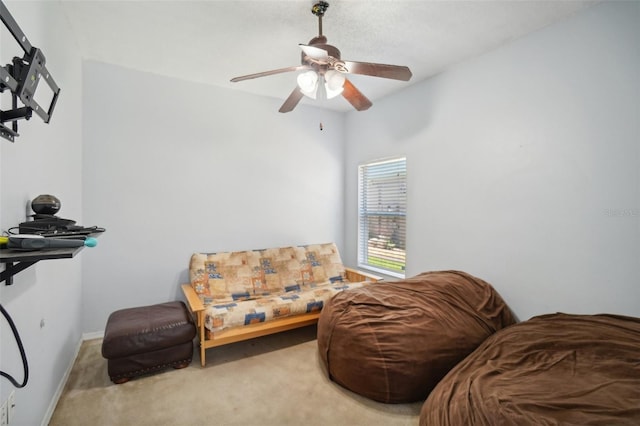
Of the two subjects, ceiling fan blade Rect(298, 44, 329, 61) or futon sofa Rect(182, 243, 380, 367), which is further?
futon sofa Rect(182, 243, 380, 367)

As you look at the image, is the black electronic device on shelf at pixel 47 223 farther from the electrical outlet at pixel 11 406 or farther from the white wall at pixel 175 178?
the white wall at pixel 175 178

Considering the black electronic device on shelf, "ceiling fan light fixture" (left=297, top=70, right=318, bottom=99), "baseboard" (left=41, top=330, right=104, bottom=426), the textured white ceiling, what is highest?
the textured white ceiling

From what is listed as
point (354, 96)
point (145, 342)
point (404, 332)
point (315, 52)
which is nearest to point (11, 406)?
point (145, 342)

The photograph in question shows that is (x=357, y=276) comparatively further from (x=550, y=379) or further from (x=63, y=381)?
(x=63, y=381)

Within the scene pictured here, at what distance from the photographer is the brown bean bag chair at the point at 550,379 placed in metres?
1.23

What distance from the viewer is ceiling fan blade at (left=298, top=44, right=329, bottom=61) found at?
1688mm

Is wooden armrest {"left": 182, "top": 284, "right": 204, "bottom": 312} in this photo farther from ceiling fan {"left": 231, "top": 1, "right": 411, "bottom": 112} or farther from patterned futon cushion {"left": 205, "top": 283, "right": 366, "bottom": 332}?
ceiling fan {"left": 231, "top": 1, "right": 411, "bottom": 112}

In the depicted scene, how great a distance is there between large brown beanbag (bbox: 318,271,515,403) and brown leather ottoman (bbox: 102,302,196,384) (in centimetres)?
113

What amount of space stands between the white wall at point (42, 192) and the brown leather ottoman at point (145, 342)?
320mm

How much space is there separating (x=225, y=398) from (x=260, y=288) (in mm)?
1287

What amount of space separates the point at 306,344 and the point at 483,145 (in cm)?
252

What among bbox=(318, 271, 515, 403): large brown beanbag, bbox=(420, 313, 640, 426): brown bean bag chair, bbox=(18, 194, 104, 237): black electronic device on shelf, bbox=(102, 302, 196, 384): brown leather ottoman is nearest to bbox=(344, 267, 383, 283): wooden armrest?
bbox=(318, 271, 515, 403): large brown beanbag

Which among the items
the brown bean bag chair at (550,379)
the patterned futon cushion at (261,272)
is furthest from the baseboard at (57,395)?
the brown bean bag chair at (550,379)

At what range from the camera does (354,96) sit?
2326mm
